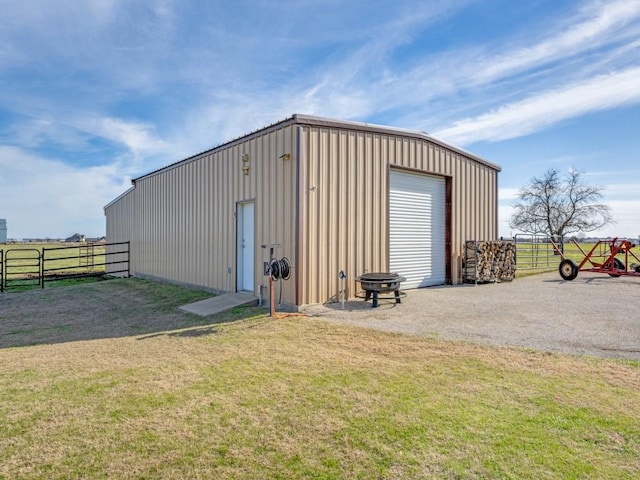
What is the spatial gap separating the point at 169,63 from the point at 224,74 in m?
1.29

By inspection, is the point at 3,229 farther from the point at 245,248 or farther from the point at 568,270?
the point at 568,270

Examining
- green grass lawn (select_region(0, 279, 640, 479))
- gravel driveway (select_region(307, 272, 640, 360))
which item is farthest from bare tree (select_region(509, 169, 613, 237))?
green grass lawn (select_region(0, 279, 640, 479))

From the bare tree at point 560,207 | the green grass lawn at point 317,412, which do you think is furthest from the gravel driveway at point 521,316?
the bare tree at point 560,207

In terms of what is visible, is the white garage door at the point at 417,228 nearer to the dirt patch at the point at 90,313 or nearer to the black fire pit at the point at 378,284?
the black fire pit at the point at 378,284

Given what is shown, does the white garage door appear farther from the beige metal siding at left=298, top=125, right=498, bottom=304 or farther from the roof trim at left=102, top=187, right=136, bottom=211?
the roof trim at left=102, top=187, right=136, bottom=211

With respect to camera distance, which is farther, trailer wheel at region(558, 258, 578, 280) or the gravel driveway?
trailer wheel at region(558, 258, 578, 280)

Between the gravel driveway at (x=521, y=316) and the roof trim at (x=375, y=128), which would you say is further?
the roof trim at (x=375, y=128)

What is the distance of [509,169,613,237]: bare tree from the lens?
2531cm

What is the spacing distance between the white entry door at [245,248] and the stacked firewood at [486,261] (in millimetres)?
6136

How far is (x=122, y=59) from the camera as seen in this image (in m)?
8.52

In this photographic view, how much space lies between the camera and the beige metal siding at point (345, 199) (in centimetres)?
675

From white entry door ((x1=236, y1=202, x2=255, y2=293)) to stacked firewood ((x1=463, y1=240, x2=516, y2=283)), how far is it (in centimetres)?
614

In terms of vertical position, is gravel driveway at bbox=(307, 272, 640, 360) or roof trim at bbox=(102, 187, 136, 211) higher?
roof trim at bbox=(102, 187, 136, 211)

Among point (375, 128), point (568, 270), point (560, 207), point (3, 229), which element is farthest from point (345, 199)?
point (3, 229)
